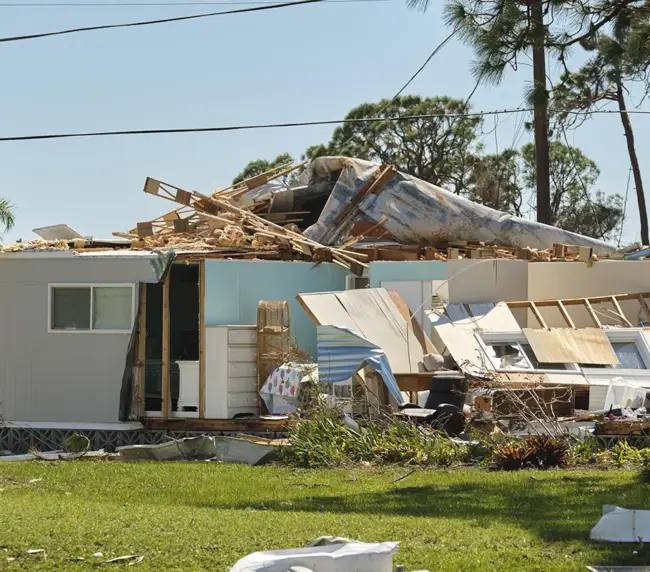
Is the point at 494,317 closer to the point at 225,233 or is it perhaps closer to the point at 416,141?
the point at 225,233

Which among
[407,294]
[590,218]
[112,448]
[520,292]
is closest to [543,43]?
[407,294]

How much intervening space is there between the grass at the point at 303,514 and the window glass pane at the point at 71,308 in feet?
14.8

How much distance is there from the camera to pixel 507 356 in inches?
706

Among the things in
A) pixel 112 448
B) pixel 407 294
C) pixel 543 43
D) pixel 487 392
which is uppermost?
pixel 543 43

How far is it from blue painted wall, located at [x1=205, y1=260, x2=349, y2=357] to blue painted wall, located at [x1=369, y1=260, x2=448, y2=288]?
1.10m

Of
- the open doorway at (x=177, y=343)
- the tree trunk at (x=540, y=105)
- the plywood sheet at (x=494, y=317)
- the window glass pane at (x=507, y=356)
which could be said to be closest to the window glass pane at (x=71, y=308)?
the open doorway at (x=177, y=343)

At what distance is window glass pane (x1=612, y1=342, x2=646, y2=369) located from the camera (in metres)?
18.0

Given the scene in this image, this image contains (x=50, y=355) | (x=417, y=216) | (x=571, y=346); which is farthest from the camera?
(x=417, y=216)

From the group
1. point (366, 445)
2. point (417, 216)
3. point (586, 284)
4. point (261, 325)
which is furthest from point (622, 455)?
point (417, 216)

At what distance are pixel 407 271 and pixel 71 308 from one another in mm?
5790

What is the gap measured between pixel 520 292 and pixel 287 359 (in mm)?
4766

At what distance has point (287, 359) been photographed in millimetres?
17938

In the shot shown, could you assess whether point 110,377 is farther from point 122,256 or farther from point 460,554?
point 460,554

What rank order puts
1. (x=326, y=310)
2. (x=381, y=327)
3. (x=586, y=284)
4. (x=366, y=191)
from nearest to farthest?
(x=326, y=310) < (x=381, y=327) < (x=586, y=284) < (x=366, y=191)
